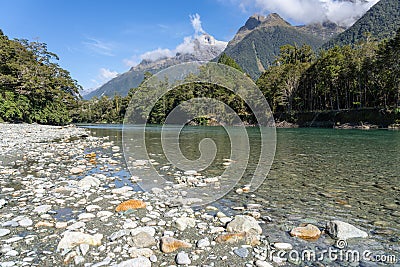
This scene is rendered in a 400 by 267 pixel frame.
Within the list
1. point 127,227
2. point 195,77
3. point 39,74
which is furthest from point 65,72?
point 127,227

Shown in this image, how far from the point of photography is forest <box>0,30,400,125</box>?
3497 cm

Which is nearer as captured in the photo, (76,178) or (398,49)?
(76,178)

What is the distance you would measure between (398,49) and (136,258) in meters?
45.2

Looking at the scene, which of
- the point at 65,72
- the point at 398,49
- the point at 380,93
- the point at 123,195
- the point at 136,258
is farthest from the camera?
the point at 65,72

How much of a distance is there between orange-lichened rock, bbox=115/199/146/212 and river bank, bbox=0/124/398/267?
2 cm

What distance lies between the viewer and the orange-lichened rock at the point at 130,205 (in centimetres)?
476

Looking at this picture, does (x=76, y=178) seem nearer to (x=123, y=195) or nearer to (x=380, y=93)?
(x=123, y=195)

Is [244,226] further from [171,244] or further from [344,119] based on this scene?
[344,119]

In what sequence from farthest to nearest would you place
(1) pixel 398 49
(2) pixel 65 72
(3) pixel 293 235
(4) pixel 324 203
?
(2) pixel 65 72 < (1) pixel 398 49 < (4) pixel 324 203 < (3) pixel 293 235

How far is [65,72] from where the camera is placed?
159 feet

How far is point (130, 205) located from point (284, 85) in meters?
56.2

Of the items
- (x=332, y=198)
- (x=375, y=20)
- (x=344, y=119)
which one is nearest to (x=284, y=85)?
(x=344, y=119)

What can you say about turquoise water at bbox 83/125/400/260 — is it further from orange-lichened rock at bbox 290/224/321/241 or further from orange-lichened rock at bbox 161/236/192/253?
orange-lichened rock at bbox 161/236/192/253

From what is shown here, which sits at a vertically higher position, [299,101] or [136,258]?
[299,101]
